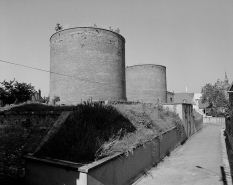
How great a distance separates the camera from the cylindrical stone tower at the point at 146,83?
81.1 feet

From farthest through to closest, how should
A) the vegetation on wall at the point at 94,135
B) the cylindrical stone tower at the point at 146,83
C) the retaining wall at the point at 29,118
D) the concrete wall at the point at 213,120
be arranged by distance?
the concrete wall at the point at 213,120 < the cylindrical stone tower at the point at 146,83 < the retaining wall at the point at 29,118 < the vegetation on wall at the point at 94,135

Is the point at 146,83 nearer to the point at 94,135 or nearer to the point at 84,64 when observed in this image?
the point at 84,64

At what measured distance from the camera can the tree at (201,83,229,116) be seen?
103ft

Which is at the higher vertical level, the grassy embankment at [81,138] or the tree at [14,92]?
the tree at [14,92]

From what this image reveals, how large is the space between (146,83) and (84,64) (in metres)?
13.2

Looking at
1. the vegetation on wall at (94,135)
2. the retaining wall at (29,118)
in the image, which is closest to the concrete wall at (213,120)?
the vegetation on wall at (94,135)

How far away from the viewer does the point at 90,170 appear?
13.3ft

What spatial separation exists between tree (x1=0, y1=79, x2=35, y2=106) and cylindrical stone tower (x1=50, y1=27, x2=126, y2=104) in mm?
6358

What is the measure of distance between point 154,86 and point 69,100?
1441 cm

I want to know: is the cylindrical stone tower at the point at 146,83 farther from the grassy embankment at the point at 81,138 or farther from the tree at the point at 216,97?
the grassy embankment at the point at 81,138

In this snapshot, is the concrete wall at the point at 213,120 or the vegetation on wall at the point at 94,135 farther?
the concrete wall at the point at 213,120

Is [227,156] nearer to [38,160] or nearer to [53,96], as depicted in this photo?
[38,160]

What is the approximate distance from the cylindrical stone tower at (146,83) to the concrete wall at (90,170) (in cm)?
1843

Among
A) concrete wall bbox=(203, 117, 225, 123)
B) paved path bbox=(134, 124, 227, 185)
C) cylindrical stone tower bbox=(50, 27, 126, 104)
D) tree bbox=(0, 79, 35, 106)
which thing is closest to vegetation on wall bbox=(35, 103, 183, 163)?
paved path bbox=(134, 124, 227, 185)
